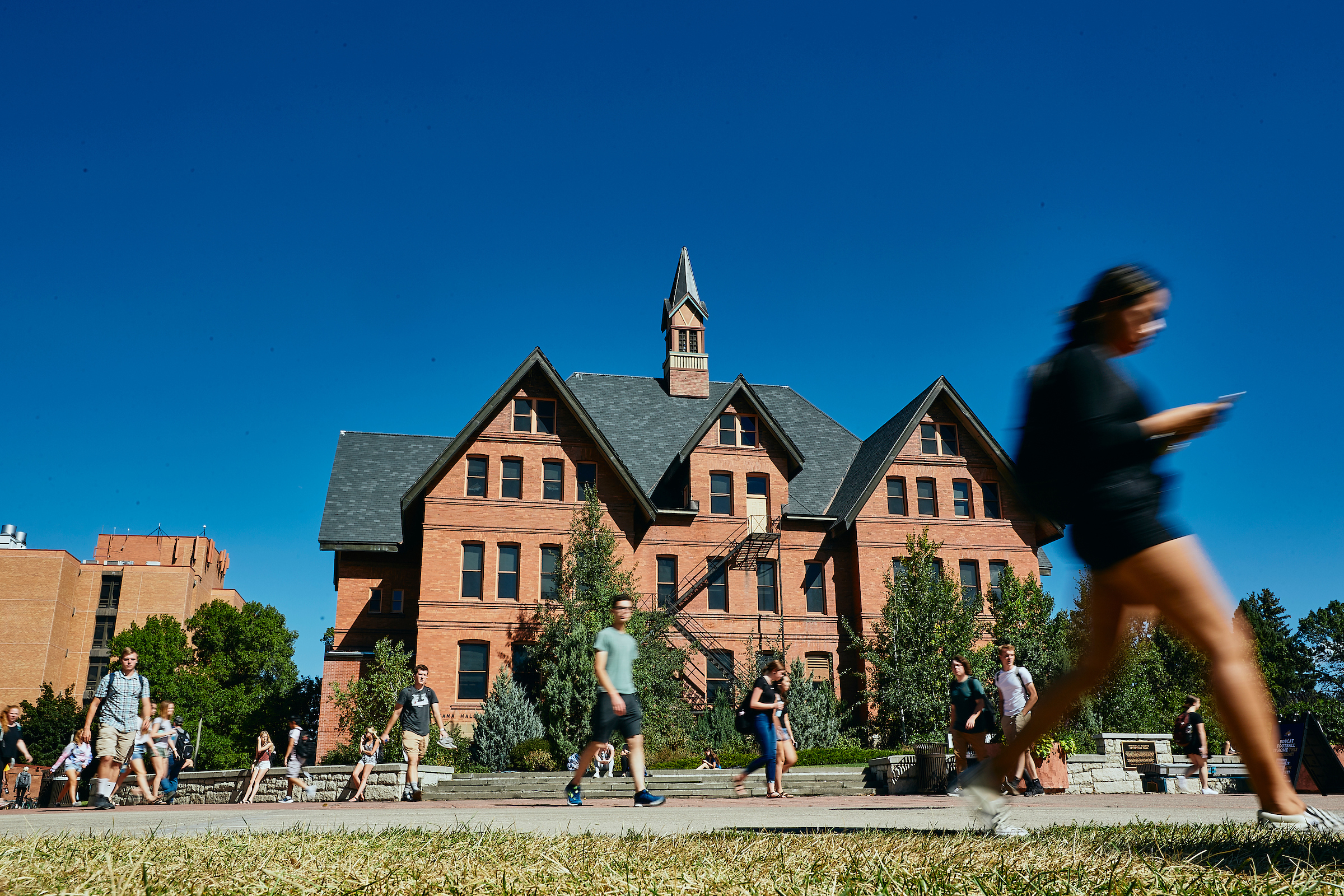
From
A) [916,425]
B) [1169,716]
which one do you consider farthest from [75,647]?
[1169,716]

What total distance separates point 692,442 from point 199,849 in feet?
92.3

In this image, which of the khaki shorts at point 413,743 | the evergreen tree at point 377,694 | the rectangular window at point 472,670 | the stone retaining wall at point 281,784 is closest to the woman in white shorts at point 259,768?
the stone retaining wall at point 281,784

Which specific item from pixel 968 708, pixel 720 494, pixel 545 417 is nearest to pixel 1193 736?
pixel 968 708

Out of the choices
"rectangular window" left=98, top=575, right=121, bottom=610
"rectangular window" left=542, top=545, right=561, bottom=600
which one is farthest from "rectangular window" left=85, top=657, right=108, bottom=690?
"rectangular window" left=542, top=545, right=561, bottom=600

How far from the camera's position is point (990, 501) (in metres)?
33.3

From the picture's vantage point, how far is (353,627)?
100 ft

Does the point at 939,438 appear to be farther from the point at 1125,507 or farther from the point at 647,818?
the point at 1125,507

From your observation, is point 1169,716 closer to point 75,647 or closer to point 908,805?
point 908,805

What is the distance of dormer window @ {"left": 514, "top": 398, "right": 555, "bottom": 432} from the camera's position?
31531 millimetres

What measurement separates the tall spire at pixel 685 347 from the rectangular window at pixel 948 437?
9880mm

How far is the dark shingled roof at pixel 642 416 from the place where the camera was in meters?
34.3

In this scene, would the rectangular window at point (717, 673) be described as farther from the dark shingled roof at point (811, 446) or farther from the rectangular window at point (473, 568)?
the rectangular window at point (473, 568)

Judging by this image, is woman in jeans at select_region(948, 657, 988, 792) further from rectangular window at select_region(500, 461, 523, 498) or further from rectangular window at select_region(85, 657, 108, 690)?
rectangular window at select_region(85, 657, 108, 690)

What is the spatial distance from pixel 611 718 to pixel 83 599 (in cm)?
8041
